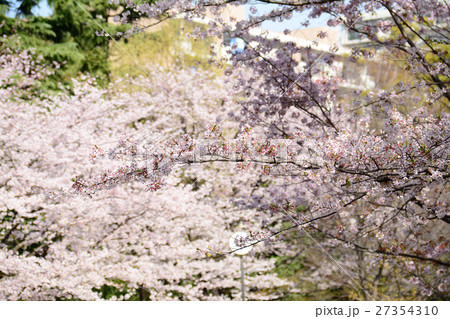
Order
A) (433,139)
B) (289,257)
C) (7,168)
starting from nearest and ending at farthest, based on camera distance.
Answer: (433,139) < (7,168) < (289,257)

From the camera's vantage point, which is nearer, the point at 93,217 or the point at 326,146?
the point at 326,146

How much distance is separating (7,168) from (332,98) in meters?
4.53

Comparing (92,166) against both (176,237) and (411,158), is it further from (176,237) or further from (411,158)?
(411,158)

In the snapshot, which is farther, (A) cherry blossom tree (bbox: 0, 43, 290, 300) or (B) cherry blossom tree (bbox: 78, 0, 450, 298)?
(A) cherry blossom tree (bbox: 0, 43, 290, 300)

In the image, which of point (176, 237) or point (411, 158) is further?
point (176, 237)

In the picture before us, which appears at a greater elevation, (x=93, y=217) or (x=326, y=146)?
(x=93, y=217)

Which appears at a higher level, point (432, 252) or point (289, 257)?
point (289, 257)

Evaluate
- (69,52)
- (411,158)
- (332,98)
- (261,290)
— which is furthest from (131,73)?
(411,158)

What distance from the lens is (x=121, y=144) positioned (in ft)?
10.1

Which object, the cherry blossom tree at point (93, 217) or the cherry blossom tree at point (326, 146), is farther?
the cherry blossom tree at point (93, 217)

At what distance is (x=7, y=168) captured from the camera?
6.72 m
